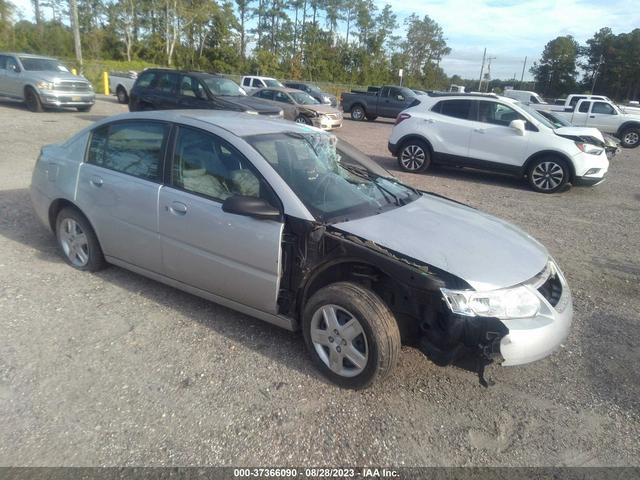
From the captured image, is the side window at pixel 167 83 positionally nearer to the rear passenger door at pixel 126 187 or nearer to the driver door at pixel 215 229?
the rear passenger door at pixel 126 187

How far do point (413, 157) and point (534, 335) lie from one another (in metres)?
8.14

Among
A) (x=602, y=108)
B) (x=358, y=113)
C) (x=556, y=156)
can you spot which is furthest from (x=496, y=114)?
(x=358, y=113)

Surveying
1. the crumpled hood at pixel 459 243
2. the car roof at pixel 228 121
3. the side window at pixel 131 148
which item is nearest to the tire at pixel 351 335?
the crumpled hood at pixel 459 243

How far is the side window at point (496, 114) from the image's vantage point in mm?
9336

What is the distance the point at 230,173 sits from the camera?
3314mm

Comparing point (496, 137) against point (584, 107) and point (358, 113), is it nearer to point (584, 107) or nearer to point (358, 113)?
point (584, 107)

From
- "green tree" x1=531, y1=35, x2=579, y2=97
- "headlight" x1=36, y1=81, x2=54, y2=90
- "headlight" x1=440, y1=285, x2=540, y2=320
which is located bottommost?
"headlight" x1=440, y1=285, x2=540, y2=320

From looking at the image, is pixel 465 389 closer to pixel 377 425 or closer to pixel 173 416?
pixel 377 425

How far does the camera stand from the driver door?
3.07 meters

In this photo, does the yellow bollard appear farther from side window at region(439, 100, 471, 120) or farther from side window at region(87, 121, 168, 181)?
side window at region(87, 121, 168, 181)

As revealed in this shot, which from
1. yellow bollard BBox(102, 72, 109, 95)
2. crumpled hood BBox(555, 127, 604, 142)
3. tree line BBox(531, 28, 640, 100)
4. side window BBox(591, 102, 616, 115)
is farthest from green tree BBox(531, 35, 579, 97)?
crumpled hood BBox(555, 127, 604, 142)

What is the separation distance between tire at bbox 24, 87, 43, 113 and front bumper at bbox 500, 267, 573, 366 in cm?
1718

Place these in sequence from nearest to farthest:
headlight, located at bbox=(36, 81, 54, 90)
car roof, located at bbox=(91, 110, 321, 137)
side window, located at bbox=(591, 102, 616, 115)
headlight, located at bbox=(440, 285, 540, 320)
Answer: headlight, located at bbox=(440, 285, 540, 320) < car roof, located at bbox=(91, 110, 321, 137) < headlight, located at bbox=(36, 81, 54, 90) < side window, located at bbox=(591, 102, 616, 115)

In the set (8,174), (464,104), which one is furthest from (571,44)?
(8,174)
